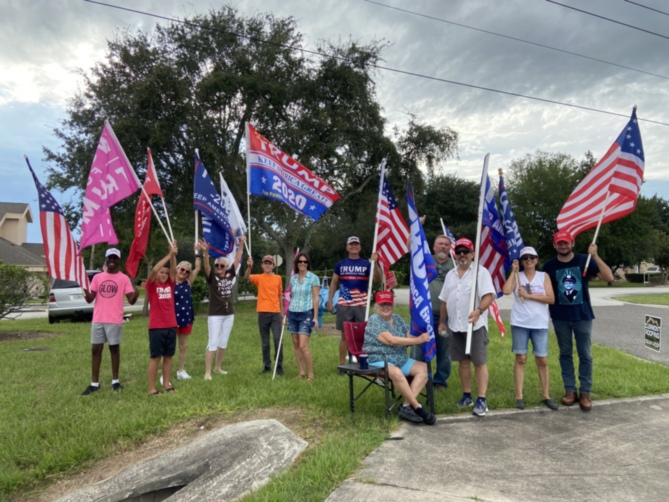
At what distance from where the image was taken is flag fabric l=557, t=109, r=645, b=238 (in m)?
5.88

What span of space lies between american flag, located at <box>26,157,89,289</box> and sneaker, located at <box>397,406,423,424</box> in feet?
14.5

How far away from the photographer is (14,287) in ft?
41.9

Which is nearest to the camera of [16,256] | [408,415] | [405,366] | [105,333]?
[408,415]

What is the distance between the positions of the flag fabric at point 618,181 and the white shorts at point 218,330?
4.87 meters

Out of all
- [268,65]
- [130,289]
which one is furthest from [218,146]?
[130,289]

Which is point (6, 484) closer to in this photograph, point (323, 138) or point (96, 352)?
point (96, 352)

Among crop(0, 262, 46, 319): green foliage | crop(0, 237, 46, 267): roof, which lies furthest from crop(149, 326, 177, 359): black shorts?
crop(0, 237, 46, 267): roof

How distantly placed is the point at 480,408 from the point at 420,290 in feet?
4.65

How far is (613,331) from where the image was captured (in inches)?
490

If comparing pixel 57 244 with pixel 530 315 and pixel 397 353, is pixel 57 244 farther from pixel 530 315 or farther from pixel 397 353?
pixel 530 315

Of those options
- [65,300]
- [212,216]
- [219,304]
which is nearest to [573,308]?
[219,304]

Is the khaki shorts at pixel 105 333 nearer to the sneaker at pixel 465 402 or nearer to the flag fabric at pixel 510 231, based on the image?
the sneaker at pixel 465 402

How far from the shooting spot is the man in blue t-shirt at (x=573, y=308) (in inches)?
214

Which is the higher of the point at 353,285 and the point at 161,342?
the point at 353,285
